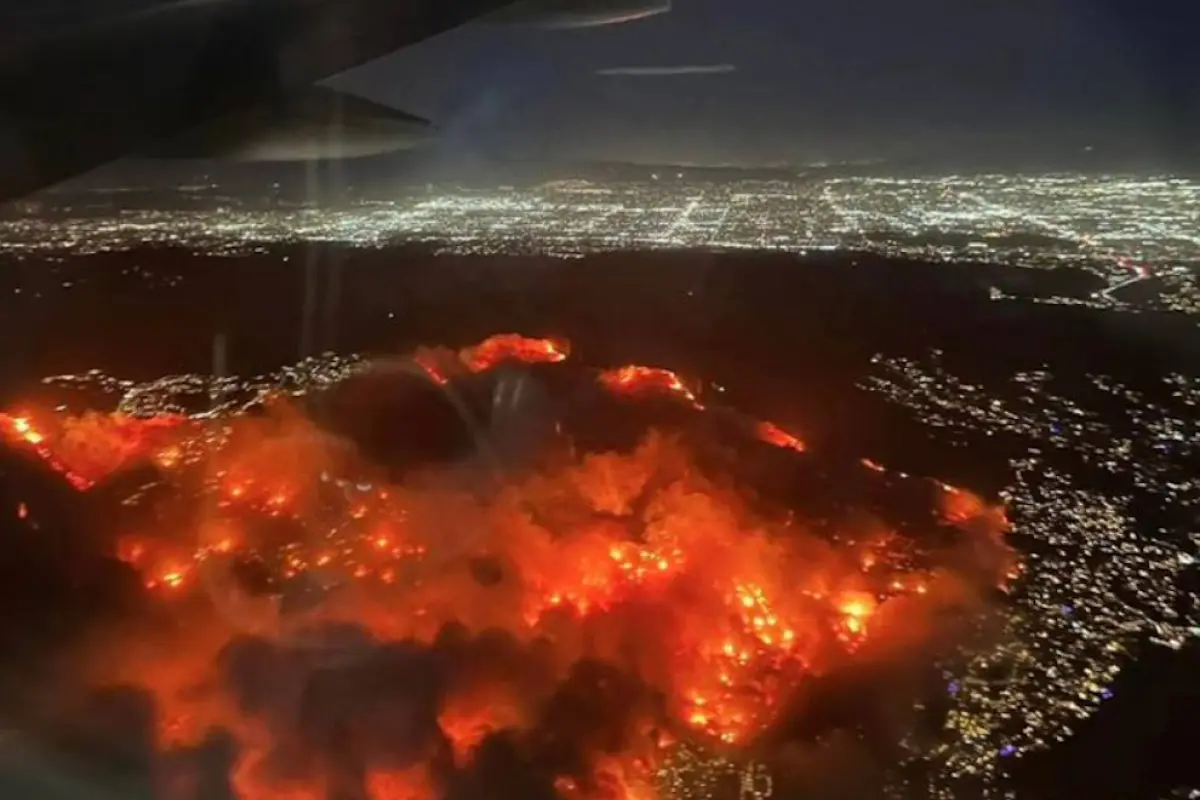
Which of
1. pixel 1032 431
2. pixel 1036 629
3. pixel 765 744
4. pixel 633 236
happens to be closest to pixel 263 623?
pixel 765 744

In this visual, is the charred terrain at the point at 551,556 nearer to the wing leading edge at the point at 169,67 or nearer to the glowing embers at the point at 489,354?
the glowing embers at the point at 489,354

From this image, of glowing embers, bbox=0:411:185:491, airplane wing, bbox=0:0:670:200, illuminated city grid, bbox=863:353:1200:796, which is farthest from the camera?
glowing embers, bbox=0:411:185:491

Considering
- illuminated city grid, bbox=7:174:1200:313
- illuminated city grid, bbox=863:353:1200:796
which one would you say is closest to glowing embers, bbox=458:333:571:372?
illuminated city grid, bbox=863:353:1200:796

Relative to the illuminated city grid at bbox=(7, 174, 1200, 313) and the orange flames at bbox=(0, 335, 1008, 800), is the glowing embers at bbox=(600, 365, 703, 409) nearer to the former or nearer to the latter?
the orange flames at bbox=(0, 335, 1008, 800)

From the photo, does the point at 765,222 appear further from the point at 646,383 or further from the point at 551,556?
the point at 551,556

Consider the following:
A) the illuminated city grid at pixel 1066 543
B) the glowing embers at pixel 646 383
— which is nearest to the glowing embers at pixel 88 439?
the glowing embers at pixel 646 383

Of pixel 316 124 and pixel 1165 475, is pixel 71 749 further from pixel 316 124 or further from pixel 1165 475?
pixel 1165 475
